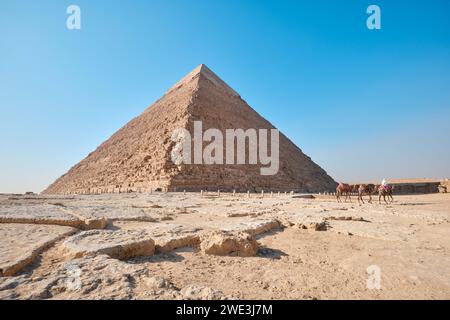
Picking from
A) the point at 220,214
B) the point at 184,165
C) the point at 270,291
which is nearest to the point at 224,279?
the point at 270,291

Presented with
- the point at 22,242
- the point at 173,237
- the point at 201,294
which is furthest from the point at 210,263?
the point at 22,242

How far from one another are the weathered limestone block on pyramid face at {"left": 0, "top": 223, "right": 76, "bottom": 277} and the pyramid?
21.2 meters

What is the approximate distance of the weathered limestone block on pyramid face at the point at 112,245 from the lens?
230 centimetres

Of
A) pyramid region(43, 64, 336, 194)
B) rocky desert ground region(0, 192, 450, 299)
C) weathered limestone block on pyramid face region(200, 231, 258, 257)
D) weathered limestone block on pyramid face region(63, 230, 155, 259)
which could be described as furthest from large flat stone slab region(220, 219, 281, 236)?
pyramid region(43, 64, 336, 194)

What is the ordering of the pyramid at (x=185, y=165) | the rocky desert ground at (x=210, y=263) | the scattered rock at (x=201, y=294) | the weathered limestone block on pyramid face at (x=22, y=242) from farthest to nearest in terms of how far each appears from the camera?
1. the pyramid at (x=185, y=165)
2. the weathered limestone block on pyramid face at (x=22, y=242)
3. the rocky desert ground at (x=210, y=263)
4. the scattered rock at (x=201, y=294)

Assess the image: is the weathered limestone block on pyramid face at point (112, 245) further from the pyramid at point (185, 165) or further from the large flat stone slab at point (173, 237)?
the pyramid at point (185, 165)

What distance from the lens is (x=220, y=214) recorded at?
577 centimetres

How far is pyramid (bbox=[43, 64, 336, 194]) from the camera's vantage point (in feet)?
93.5

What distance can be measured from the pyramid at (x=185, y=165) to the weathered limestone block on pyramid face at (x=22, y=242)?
21230mm

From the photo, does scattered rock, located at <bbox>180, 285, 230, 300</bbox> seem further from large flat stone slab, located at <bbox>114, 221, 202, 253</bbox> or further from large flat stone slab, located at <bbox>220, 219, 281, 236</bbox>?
large flat stone slab, located at <bbox>220, 219, 281, 236</bbox>

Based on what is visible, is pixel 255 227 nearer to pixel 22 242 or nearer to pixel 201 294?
pixel 201 294

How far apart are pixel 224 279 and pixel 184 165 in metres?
26.9

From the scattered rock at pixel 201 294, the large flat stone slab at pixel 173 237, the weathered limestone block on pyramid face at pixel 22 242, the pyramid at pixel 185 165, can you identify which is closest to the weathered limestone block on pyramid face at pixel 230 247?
the large flat stone slab at pixel 173 237

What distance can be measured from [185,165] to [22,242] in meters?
26.2
